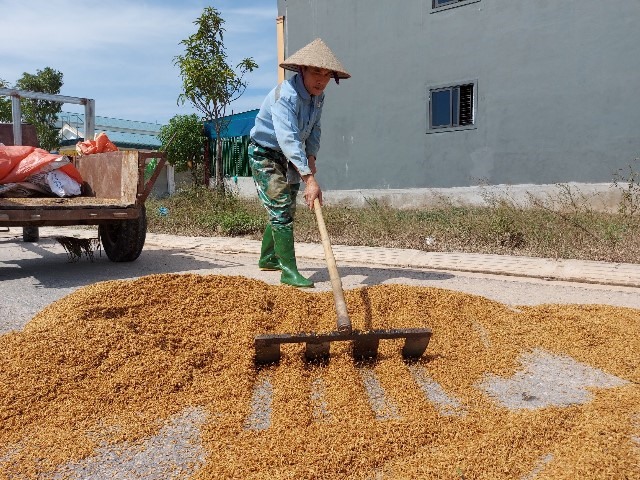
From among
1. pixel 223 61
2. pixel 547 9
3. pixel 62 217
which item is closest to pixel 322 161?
pixel 223 61

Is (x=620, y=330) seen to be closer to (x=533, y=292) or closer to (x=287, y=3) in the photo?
(x=533, y=292)

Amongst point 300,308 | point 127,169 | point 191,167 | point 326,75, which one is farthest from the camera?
point 191,167

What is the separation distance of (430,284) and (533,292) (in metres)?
0.83

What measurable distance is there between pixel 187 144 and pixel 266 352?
15.5 m

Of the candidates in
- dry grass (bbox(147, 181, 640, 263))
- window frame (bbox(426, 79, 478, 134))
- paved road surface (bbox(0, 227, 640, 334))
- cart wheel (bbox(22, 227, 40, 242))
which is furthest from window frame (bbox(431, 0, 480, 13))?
cart wheel (bbox(22, 227, 40, 242))

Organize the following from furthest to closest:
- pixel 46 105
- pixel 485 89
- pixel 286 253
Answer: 1. pixel 46 105
2. pixel 485 89
3. pixel 286 253

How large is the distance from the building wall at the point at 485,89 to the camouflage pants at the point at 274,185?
22.8 ft

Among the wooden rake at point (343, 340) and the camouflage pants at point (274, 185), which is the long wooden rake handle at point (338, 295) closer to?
the wooden rake at point (343, 340)

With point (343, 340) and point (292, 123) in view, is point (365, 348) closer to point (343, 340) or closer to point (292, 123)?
point (343, 340)

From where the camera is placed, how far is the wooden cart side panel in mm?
5438

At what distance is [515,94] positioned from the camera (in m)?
10.4

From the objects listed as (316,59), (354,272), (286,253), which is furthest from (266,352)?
(354,272)

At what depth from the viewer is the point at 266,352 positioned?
8.71 feet

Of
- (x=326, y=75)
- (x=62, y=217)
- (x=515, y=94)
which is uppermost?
(x=515, y=94)
